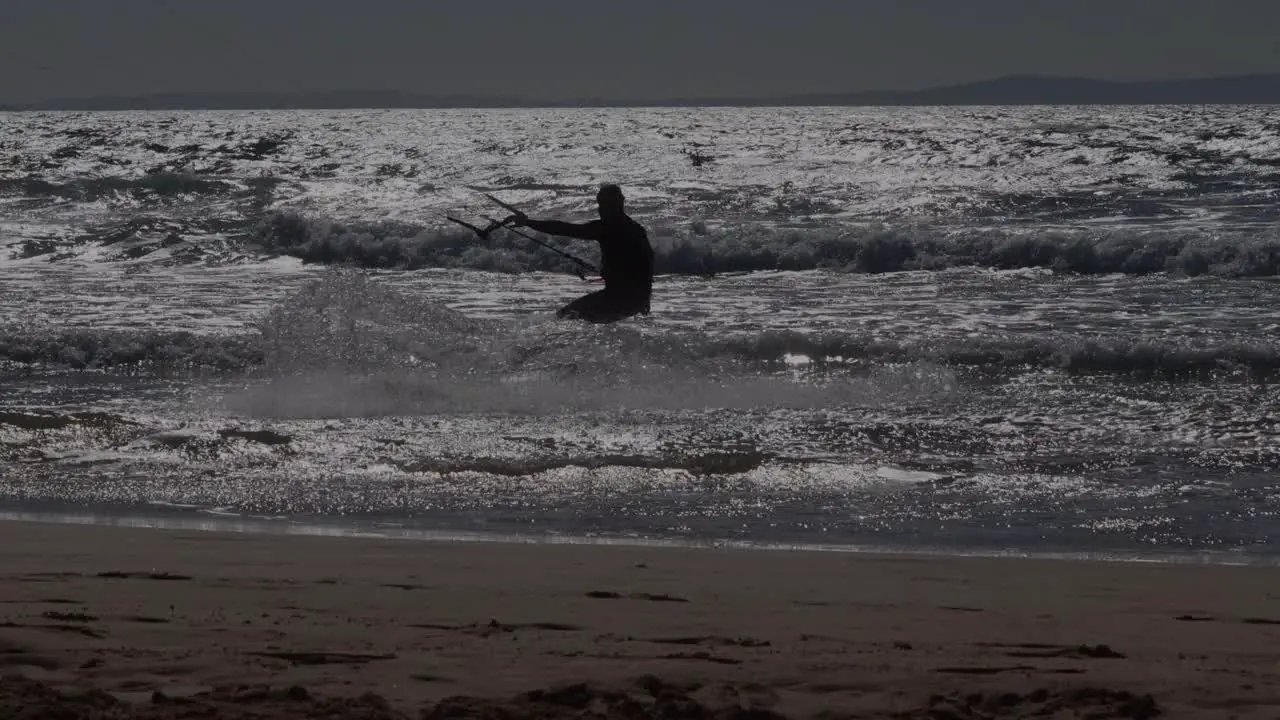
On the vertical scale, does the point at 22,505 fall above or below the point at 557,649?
below

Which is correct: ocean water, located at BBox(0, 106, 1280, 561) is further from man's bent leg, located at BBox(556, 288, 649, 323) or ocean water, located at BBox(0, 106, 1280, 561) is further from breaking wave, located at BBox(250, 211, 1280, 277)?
man's bent leg, located at BBox(556, 288, 649, 323)

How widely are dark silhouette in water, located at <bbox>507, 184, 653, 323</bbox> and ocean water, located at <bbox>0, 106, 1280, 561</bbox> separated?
0.39 metres

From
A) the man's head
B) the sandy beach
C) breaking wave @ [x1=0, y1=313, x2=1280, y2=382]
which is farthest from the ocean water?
the man's head

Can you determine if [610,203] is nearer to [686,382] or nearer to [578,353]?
[578,353]

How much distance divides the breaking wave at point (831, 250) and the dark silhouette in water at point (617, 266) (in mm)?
9960

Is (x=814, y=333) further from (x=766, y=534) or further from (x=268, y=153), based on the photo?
(x=268, y=153)

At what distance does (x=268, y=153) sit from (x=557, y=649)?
148 feet

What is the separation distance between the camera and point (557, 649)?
4090mm

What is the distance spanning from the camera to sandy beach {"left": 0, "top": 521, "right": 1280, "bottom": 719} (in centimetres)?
357

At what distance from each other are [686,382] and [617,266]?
63.0 inches

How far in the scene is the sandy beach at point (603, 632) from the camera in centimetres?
357

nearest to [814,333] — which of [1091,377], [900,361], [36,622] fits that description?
[900,361]

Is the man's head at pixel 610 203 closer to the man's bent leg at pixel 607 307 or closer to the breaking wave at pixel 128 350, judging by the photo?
the man's bent leg at pixel 607 307

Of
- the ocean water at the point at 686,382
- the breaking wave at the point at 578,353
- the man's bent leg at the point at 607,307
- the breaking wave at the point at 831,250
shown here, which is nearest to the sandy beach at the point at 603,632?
the ocean water at the point at 686,382
